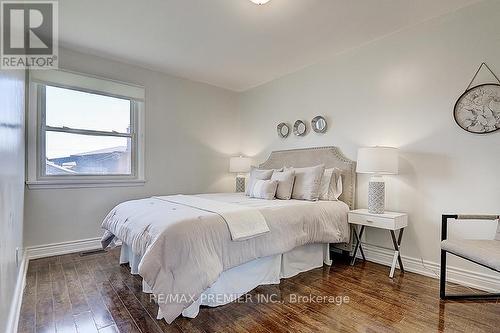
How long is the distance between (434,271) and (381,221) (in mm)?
712

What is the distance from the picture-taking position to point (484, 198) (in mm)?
2361

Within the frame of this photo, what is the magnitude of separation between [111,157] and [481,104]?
436 centimetres

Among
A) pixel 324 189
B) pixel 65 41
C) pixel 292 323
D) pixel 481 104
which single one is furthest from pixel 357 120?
pixel 65 41

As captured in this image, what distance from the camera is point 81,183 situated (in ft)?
11.1

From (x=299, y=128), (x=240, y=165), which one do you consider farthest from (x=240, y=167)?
(x=299, y=128)

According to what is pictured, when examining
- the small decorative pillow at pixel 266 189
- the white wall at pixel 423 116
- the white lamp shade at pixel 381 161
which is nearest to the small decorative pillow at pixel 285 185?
the small decorative pillow at pixel 266 189

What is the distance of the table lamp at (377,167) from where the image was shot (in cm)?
266

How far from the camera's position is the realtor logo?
2253 millimetres

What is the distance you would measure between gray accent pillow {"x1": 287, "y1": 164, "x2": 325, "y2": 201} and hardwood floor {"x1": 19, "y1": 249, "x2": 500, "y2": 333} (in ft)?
2.88

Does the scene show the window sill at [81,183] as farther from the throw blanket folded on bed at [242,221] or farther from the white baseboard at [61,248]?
the throw blanket folded on bed at [242,221]

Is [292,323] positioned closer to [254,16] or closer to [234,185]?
[254,16]

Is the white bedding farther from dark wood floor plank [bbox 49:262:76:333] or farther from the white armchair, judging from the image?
the white armchair

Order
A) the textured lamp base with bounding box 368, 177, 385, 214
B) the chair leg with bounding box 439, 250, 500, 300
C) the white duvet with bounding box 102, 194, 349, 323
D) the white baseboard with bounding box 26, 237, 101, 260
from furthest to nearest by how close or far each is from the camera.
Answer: the white baseboard with bounding box 26, 237, 101, 260 < the textured lamp base with bounding box 368, 177, 385, 214 < the chair leg with bounding box 439, 250, 500, 300 < the white duvet with bounding box 102, 194, 349, 323

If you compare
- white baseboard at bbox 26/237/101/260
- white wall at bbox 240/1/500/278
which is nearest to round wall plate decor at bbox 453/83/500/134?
white wall at bbox 240/1/500/278
